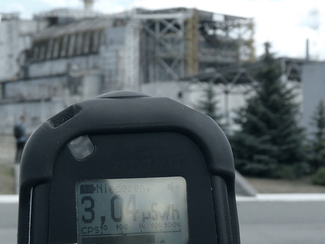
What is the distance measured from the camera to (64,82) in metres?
60.2

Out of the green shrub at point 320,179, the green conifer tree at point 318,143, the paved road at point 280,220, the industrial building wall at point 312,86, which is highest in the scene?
the industrial building wall at point 312,86

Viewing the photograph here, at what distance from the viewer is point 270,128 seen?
21859mm

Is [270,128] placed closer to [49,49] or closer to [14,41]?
[49,49]

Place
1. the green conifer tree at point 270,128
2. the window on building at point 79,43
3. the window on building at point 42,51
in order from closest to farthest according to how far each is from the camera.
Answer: the green conifer tree at point 270,128, the window on building at point 79,43, the window on building at point 42,51

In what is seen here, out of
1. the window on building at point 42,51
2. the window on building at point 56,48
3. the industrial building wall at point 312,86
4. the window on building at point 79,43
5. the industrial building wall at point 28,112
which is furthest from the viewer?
the window on building at point 42,51

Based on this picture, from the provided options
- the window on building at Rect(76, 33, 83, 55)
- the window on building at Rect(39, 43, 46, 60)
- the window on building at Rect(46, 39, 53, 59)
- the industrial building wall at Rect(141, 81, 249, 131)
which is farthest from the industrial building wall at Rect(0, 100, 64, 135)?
A: the industrial building wall at Rect(141, 81, 249, 131)

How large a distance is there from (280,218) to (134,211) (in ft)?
A: 16.7

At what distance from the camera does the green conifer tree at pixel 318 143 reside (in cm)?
2188

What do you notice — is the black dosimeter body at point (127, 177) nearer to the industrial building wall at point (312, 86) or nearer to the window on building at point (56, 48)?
the industrial building wall at point (312, 86)

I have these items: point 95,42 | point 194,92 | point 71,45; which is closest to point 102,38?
point 95,42

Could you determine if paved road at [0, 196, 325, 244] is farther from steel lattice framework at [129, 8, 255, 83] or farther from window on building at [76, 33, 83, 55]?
window on building at [76, 33, 83, 55]

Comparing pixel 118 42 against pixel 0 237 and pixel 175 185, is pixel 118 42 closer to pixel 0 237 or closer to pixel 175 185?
pixel 0 237

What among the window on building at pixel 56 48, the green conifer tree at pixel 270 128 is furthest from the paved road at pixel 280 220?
the window on building at pixel 56 48

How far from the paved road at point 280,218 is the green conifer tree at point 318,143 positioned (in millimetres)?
15465
